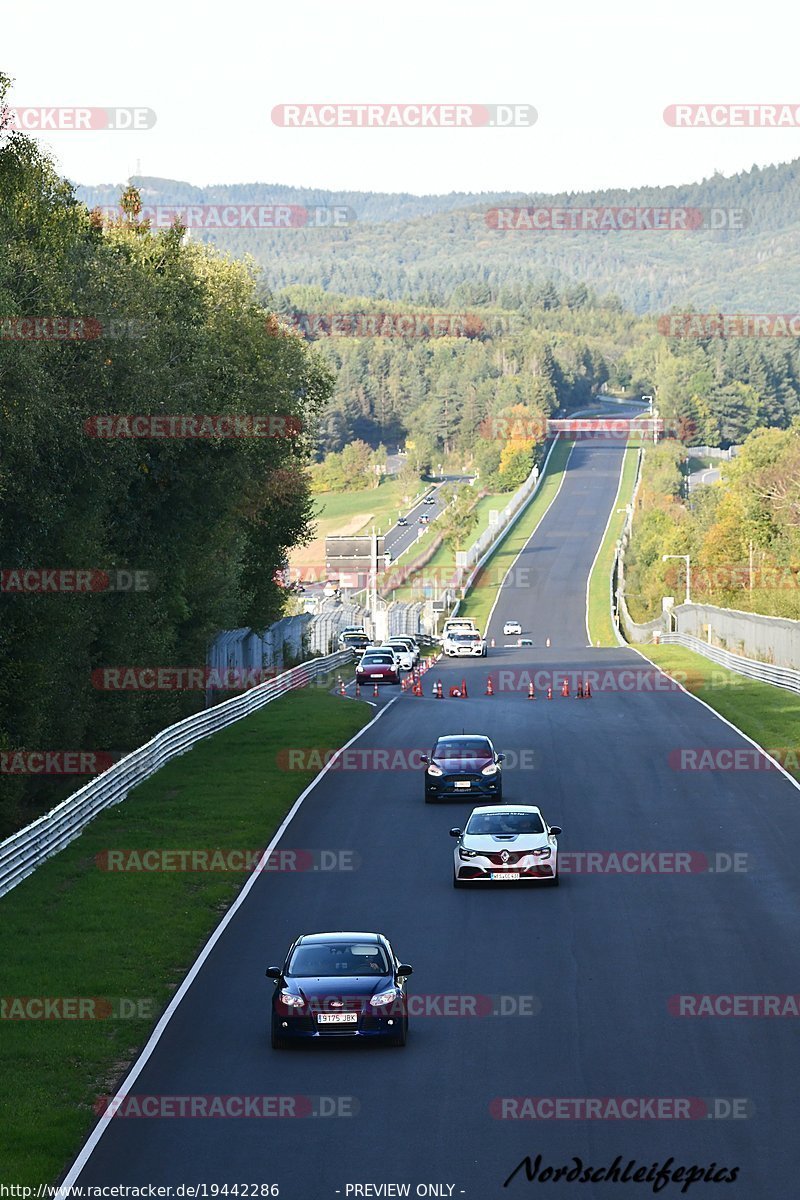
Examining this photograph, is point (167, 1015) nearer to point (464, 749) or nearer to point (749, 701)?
point (464, 749)

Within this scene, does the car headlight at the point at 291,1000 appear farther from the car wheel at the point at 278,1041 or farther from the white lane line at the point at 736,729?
the white lane line at the point at 736,729

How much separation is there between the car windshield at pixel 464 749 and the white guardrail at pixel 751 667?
85.6ft

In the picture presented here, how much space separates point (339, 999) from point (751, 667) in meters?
54.5

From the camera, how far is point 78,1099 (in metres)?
18.3

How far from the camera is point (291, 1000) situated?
19.7 m

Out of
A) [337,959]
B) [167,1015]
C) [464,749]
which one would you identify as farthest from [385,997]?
[464,749]

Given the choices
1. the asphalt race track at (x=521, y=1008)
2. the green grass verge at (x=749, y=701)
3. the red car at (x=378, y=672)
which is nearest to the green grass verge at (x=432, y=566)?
the green grass verge at (x=749, y=701)

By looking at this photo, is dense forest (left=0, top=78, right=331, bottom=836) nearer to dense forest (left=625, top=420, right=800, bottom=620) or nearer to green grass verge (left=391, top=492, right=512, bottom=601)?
dense forest (left=625, top=420, right=800, bottom=620)

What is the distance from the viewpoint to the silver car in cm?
2984

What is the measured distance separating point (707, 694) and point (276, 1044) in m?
47.2

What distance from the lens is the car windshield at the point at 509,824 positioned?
30.5 metres

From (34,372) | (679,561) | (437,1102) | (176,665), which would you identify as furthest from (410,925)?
(679,561)

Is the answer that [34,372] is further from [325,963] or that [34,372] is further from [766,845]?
[766,845]

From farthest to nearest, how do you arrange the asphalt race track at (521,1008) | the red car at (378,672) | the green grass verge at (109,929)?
the red car at (378,672) < the green grass verge at (109,929) < the asphalt race track at (521,1008)
